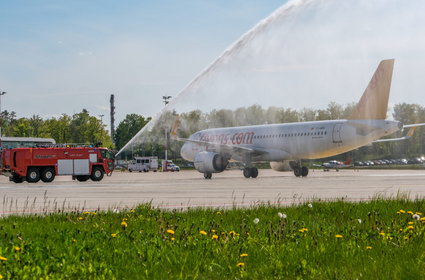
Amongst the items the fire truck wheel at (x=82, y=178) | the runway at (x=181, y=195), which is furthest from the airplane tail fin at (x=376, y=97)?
the fire truck wheel at (x=82, y=178)

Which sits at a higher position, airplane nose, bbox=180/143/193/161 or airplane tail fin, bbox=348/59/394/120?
airplane tail fin, bbox=348/59/394/120

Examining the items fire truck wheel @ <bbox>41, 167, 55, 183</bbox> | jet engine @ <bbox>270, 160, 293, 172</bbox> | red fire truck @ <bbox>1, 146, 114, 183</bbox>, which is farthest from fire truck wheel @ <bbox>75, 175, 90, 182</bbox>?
jet engine @ <bbox>270, 160, 293, 172</bbox>

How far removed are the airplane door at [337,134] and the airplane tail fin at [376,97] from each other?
1.34 m

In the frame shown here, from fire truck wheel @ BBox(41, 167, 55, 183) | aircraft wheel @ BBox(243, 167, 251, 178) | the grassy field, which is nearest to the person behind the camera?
the grassy field

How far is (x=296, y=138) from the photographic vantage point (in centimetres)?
5550

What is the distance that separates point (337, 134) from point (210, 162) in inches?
424

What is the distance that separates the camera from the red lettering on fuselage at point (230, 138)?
6000 cm

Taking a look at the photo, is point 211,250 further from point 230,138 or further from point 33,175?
point 230,138

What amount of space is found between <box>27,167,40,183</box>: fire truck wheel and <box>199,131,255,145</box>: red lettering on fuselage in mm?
18119

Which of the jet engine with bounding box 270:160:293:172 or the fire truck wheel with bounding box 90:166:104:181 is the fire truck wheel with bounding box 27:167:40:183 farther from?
the jet engine with bounding box 270:160:293:172

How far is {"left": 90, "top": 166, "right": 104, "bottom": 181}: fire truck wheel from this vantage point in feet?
169

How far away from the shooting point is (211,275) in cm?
756

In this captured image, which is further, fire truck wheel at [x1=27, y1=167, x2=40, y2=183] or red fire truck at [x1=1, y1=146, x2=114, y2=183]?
red fire truck at [x1=1, y1=146, x2=114, y2=183]

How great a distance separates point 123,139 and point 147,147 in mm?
99310
